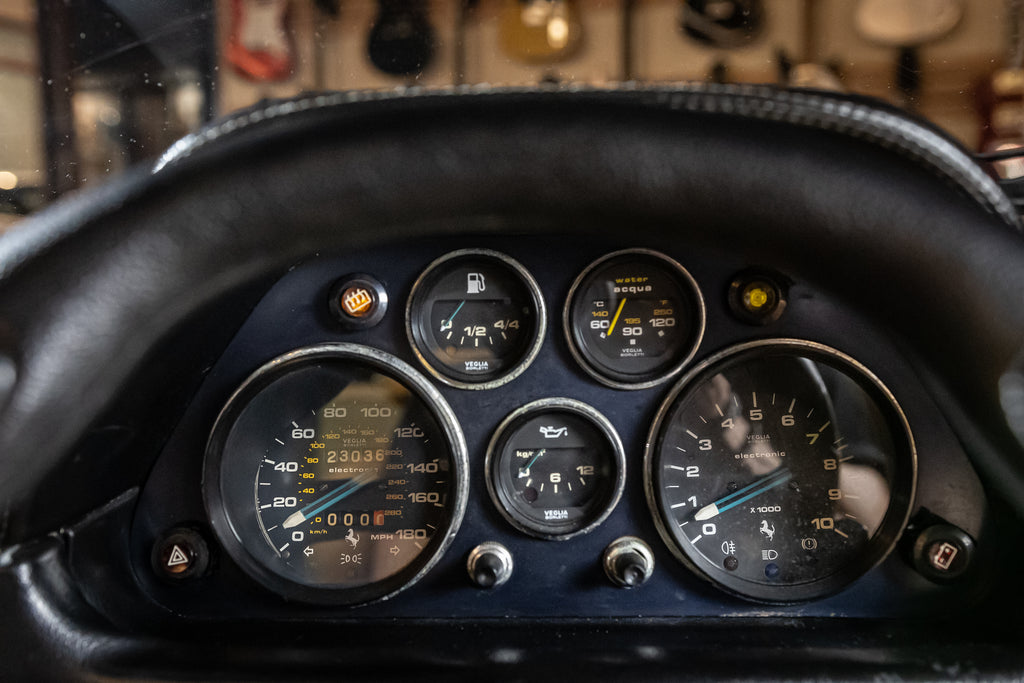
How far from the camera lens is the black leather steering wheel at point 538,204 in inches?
33.8

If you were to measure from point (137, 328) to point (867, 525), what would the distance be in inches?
64.7

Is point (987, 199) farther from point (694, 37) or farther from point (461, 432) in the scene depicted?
point (461, 432)

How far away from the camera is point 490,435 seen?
6.07ft

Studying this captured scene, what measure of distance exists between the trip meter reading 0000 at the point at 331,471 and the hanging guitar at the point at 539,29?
0.77 metres

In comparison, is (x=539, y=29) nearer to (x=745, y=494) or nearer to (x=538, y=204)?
(x=538, y=204)

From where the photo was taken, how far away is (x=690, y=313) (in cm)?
186

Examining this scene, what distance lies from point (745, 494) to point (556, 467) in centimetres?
46

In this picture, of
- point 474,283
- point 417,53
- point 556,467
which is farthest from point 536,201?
point 556,467

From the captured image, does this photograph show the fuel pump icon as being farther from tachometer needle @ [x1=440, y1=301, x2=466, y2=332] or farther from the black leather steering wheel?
the black leather steering wheel

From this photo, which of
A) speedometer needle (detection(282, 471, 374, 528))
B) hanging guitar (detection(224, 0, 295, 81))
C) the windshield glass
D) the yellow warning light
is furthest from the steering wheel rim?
speedometer needle (detection(282, 471, 374, 528))

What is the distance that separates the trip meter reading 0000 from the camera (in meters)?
1.86

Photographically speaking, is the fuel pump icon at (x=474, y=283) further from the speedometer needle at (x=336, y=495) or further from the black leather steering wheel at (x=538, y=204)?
the black leather steering wheel at (x=538, y=204)

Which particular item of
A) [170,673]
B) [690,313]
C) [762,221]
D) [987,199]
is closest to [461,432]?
[690,313]

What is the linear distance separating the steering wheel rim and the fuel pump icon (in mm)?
891
